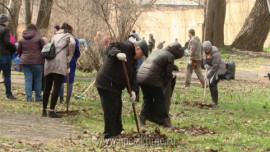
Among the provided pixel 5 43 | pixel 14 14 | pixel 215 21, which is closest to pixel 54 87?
pixel 5 43

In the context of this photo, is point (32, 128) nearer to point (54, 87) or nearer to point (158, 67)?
point (54, 87)

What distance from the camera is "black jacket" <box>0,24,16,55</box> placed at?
14.2m

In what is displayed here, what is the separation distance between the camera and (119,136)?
9500 mm

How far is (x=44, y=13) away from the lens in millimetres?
28688

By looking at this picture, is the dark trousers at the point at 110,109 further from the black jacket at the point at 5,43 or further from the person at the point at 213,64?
the black jacket at the point at 5,43

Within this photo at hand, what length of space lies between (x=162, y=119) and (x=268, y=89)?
10.6m

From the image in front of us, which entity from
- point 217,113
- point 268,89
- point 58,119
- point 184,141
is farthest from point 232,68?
point 184,141

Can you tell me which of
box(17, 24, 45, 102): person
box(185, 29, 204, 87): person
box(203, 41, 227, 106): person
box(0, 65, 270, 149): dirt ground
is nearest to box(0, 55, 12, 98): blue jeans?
box(17, 24, 45, 102): person

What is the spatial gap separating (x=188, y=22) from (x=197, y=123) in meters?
37.7

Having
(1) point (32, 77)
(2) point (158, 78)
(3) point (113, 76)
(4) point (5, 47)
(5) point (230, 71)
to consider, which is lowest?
(5) point (230, 71)

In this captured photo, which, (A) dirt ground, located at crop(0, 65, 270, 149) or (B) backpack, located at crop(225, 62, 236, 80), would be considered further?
(B) backpack, located at crop(225, 62, 236, 80)

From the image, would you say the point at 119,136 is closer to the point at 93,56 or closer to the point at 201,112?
the point at 201,112

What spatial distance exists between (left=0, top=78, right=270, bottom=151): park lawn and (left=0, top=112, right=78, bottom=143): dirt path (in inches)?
11.5

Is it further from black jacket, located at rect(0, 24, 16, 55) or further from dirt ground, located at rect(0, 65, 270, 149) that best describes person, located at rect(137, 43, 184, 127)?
black jacket, located at rect(0, 24, 16, 55)
